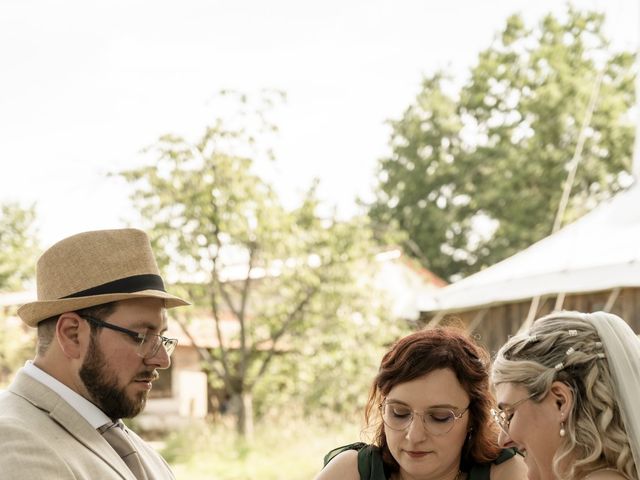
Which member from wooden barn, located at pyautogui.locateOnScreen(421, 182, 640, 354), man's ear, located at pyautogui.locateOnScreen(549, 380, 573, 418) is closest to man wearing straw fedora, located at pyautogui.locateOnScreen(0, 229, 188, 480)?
man's ear, located at pyautogui.locateOnScreen(549, 380, 573, 418)

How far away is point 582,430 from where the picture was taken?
229 centimetres

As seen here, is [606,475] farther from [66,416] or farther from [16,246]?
[16,246]

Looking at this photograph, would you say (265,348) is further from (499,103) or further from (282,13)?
(282,13)

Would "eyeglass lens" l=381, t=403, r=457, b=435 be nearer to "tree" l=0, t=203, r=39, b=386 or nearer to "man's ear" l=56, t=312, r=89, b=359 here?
"man's ear" l=56, t=312, r=89, b=359

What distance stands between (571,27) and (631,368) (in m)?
29.0

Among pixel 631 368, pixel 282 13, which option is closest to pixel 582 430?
pixel 631 368

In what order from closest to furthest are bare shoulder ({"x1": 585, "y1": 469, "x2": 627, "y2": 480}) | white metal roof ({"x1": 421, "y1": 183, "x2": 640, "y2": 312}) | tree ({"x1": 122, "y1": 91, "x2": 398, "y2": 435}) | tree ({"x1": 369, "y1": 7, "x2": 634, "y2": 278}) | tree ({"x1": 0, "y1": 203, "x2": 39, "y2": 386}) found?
bare shoulder ({"x1": 585, "y1": 469, "x2": 627, "y2": 480})
white metal roof ({"x1": 421, "y1": 183, "x2": 640, "y2": 312})
tree ({"x1": 122, "y1": 91, "x2": 398, "y2": 435})
tree ({"x1": 0, "y1": 203, "x2": 39, "y2": 386})
tree ({"x1": 369, "y1": 7, "x2": 634, "y2": 278})

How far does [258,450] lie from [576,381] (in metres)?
11.5

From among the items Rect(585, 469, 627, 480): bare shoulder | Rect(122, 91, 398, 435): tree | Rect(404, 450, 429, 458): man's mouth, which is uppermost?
Rect(585, 469, 627, 480): bare shoulder

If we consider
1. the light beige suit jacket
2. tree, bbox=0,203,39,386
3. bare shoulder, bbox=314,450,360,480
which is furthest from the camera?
tree, bbox=0,203,39,386

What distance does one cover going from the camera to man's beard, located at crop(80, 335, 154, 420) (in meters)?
2.77

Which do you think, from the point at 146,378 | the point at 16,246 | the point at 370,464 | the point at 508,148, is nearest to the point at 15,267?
the point at 16,246

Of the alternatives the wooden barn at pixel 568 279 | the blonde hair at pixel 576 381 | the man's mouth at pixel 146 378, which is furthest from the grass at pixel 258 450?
the blonde hair at pixel 576 381

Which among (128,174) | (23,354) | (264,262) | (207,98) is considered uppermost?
(207,98)
